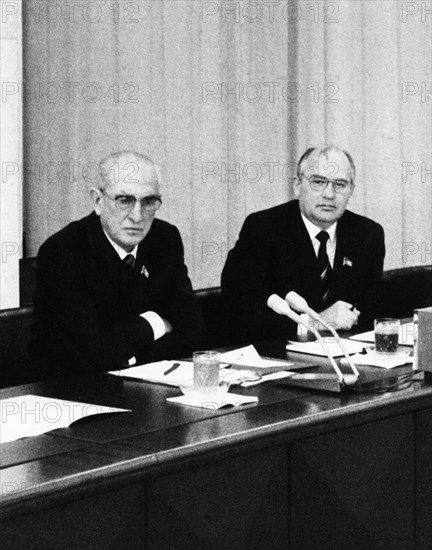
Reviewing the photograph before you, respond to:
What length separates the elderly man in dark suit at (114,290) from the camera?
3191 mm

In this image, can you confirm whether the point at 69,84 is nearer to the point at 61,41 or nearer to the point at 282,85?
the point at 61,41

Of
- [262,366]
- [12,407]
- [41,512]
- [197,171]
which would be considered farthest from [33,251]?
[41,512]

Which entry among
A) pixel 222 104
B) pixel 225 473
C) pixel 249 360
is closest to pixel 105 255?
pixel 249 360

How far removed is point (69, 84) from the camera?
4973 mm

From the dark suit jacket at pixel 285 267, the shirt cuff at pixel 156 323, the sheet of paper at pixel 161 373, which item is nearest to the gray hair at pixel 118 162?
the shirt cuff at pixel 156 323

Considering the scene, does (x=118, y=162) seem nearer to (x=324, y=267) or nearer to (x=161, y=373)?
(x=161, y=373)

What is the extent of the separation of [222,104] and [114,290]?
81.5 inches

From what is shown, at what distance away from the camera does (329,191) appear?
398 centimetres

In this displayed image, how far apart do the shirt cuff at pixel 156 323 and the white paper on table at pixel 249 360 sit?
0.92ft

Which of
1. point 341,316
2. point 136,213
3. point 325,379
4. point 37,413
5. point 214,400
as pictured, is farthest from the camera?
point 341,316

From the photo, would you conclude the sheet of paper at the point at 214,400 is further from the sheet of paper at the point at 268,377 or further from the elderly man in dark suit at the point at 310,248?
the elderly man in dark suit at the point at 310,248

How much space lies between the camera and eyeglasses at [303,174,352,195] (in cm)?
399

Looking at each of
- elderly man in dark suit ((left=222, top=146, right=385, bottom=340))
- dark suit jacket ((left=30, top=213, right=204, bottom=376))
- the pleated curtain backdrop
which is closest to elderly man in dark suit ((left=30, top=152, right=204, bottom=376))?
dark suit jacket ((left=30, top=213, right=204, bottom=376))

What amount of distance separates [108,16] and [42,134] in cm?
63
